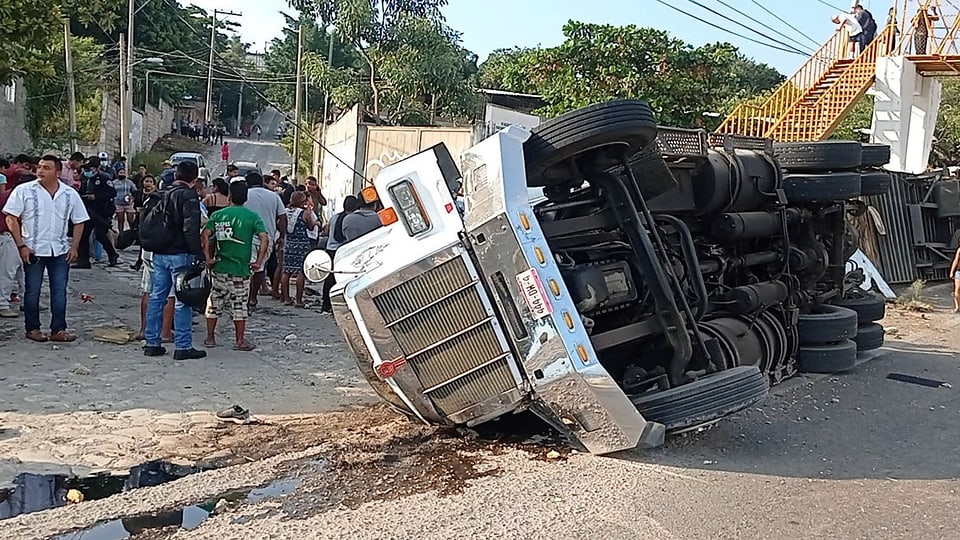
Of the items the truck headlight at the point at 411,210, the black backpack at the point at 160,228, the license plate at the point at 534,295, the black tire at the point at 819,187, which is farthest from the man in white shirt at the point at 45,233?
the black tire at the point at 819,187

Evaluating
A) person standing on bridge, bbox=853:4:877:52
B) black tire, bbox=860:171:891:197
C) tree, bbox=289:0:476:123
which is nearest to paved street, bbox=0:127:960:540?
black tire, bbox=860:171:891:197

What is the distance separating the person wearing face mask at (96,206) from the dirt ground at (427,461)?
17.8 feet

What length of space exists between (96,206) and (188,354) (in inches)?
244

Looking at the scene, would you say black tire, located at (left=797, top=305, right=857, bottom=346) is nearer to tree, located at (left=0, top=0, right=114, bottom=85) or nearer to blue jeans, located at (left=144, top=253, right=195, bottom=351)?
blue jeans, located at (left=144, top=253, right=195, bottom=351)

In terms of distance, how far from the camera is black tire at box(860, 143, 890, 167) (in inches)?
333

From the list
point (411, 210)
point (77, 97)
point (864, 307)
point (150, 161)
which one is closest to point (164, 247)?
point (411, 210)

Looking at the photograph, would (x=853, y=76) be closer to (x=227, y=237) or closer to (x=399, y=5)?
(x=399, y=5)

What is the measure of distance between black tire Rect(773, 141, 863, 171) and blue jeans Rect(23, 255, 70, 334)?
6.20 m

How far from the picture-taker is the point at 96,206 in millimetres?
13453

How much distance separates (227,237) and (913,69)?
17.1 metres

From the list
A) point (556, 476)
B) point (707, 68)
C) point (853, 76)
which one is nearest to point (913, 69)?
point (853, 76)

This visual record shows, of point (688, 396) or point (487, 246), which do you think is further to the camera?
point (688, 396)

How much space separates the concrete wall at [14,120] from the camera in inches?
1051

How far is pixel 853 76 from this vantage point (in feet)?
69.2
